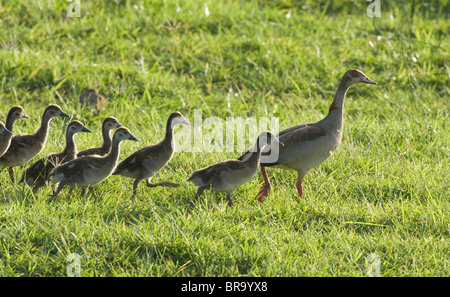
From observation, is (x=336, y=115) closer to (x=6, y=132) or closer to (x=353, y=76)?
(x=353, y=76)

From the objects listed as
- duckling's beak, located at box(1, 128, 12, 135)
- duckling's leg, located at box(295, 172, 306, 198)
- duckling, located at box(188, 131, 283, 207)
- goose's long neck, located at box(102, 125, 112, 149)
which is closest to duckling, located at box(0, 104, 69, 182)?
duckling's beak, located at box(1, 128, 12, 135)

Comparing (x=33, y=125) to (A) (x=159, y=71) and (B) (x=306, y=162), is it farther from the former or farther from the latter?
(B) (x=306, y=162)

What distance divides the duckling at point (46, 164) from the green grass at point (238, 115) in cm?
Result: 18

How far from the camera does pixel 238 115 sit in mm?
10133

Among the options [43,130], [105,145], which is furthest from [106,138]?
[43,130]

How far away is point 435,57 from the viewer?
466 inches

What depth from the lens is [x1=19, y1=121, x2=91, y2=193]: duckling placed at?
6.82 metres

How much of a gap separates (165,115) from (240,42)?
2.53 meters

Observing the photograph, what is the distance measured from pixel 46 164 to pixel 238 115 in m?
3.78

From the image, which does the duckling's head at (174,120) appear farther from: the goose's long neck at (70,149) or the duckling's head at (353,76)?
the duckling's head at (353,76)

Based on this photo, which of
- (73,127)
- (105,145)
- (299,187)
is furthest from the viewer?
(105,145)

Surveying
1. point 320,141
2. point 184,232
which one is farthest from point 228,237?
point 320,141

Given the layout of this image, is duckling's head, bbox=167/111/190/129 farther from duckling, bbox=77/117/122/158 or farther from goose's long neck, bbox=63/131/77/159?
goose's long neck, bbox=63/131/77/159

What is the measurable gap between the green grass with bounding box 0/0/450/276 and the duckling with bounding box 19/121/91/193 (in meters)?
0.18
